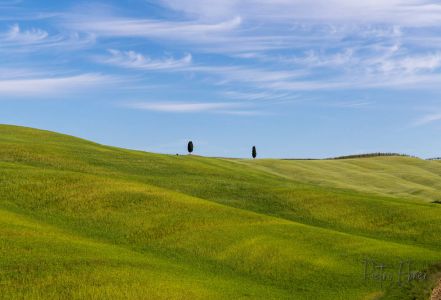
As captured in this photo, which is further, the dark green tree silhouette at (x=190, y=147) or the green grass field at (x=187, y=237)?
the dark green tree silhouette at (x=190, y=147)

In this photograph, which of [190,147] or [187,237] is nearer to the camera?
[187,237]

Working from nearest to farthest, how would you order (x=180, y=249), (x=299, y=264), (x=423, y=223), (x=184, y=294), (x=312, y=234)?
(x=184, y=294), (x=299, y=264), (x=180, y=249), (x=312, y=234), (x=423, y=223)

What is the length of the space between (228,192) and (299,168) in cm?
5869

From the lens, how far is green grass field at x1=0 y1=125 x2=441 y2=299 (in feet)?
106

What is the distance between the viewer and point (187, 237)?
42906 mm

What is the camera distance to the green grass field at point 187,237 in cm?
3225

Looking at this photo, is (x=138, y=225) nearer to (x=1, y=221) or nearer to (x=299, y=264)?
(x=1, y=221)

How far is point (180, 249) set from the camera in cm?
4091

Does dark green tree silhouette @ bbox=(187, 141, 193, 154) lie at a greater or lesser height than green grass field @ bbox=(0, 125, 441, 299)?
greater

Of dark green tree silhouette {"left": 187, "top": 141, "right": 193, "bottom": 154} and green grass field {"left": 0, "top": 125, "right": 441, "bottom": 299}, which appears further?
dark green tree silhouette {"left": 187, "top": 141, "right": 193, "bottom": 154}

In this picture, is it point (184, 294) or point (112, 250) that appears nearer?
point (184, 294)

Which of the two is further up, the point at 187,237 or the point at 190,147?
the point at 190,147

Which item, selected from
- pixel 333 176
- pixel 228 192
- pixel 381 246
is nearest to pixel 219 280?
pixel 381 246

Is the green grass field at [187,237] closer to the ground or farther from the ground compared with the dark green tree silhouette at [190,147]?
closer to the ground
